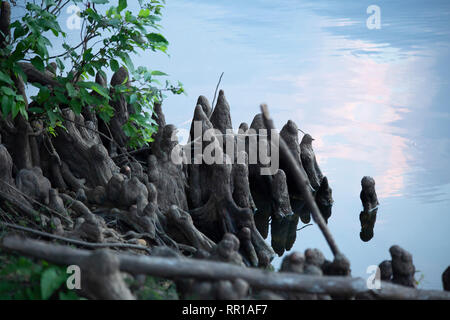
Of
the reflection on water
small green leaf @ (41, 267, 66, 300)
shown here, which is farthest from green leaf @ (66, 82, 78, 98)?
the reflection on water

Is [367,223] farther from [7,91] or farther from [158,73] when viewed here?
[7,91]

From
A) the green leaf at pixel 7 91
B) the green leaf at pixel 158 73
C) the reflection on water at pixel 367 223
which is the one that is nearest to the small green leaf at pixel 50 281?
the green leaf at pixel 7 91

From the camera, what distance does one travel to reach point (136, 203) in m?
4.69

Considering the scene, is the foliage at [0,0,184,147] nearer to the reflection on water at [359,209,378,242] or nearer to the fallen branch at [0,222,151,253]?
the fallen branch at [0,222,151,253]

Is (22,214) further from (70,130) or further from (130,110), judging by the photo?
(130,110)

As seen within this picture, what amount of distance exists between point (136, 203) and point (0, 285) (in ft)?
7.65

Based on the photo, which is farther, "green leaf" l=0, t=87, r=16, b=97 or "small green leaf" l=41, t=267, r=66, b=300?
"green leaf" l=0, t=87, r=16, b=97

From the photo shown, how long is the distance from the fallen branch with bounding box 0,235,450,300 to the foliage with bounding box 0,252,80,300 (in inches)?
2.6

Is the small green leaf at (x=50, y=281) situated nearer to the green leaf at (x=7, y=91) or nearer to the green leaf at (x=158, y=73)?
the green leaf at (x=7, y=91)

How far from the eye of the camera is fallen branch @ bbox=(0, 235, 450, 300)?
225cm

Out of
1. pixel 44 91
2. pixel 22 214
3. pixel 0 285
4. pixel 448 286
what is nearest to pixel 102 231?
pixel 22 214

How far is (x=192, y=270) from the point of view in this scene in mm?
2291

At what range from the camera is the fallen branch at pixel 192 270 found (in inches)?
88.5

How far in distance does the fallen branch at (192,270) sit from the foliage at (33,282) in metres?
0.07
